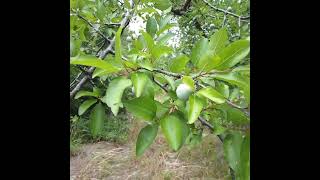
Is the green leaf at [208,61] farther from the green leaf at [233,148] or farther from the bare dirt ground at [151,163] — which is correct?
the bare dirt ground at [151,163]

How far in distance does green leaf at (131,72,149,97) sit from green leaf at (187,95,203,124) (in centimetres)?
10

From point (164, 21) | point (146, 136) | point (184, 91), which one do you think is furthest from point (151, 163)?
point (184, 91)

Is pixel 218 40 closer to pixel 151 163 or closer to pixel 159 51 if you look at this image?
pixel 159 51

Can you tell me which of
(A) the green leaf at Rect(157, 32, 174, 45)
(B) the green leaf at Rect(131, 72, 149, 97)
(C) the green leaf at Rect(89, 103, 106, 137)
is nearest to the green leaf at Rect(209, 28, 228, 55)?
(B) the green leaf at Rect(131, 72, 149, 97)

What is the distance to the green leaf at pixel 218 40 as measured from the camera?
77 cm

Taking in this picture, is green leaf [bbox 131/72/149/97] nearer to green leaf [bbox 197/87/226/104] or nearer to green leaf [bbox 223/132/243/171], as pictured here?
green leaf [bbox 197/87/226/104]

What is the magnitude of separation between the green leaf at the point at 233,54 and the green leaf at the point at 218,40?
2.9 inches

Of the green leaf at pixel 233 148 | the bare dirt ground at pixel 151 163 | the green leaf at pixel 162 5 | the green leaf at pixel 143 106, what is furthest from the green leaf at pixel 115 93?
the bare dirt ground at pixel 151 163

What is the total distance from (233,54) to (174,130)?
0.20 m
